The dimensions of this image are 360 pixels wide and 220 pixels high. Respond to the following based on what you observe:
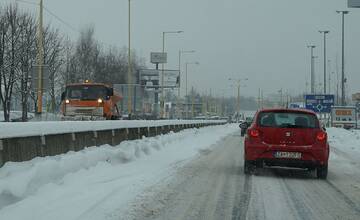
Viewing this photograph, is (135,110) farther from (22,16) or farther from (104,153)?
(104,153)

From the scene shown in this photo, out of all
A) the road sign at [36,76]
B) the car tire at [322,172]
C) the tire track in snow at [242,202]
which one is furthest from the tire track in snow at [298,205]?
the road sign at [36,76]

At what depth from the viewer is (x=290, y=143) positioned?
1430 cm

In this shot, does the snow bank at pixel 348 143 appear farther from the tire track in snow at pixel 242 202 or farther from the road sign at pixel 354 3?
the tire track in snow at pixel 242 202

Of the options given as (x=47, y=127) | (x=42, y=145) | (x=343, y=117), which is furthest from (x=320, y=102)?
(x=42, y=145)

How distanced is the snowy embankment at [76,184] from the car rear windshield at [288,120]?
2.48 metres

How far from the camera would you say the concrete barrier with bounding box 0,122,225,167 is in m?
10.5

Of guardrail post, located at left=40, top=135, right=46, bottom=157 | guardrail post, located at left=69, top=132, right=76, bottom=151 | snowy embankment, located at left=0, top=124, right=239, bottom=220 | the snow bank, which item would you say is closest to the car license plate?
snowy embankment, located at left=0, top=124, right=239, bottom=220

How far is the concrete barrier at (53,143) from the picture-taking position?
10477mm

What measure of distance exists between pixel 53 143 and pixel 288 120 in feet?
17.3

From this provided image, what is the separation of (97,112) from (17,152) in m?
25.7

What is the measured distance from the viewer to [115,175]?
43.5 feet

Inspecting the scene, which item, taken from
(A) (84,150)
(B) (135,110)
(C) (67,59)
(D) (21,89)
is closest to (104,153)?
(A) (84,150)

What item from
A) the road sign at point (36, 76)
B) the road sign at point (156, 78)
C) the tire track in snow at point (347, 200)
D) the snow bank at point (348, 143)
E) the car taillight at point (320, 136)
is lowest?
the snow bank at point (348, 143)

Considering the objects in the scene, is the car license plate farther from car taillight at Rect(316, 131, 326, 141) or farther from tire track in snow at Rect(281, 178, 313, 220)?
tire track in snow at Rect(281, 178, 313, 220)
